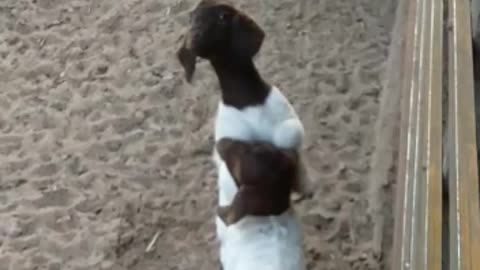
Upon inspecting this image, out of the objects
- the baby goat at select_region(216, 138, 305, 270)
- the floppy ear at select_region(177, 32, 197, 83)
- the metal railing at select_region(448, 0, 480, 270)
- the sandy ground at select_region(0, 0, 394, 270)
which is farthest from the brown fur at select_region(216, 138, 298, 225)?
the sandy ground at select_region(0, 0, 394, 270)

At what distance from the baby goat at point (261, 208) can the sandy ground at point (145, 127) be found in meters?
0.36

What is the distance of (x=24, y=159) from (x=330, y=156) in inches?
28.2

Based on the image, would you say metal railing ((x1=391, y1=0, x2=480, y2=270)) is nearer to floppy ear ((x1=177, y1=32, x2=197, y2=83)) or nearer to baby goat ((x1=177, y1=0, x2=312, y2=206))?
baby goat ((x1=177, y1=0, x2=312, y2=206))

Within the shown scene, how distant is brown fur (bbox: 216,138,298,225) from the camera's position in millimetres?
1625

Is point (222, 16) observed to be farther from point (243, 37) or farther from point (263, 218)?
point (263, 218)

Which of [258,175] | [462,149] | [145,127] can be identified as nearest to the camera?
[462,149]

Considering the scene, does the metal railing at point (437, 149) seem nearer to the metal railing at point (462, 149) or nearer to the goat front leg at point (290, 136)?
the metal railing at point (462, 149)

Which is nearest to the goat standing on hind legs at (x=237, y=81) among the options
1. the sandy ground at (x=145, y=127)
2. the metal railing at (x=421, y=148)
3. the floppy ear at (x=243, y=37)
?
the floppy ear at (x=243, y=37)

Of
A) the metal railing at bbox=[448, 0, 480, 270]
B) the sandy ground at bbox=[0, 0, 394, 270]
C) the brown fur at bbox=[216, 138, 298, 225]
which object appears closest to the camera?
the metal railing at bbox=[448, 0, 480, 270]

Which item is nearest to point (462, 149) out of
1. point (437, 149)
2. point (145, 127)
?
point (437, 149)

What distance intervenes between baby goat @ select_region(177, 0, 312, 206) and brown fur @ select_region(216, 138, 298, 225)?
28 millimetres

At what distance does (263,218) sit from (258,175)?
94 millimetres

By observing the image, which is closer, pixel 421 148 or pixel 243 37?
pixel 421 148

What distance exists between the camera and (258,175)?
5.31 ft
